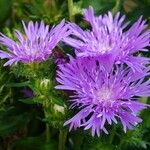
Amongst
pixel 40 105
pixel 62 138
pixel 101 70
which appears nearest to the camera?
pixel 101 70

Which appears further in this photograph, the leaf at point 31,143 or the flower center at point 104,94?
the leaf at point 31,143

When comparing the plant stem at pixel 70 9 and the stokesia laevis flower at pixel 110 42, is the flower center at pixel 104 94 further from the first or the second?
the plant stem at pixel 70 9

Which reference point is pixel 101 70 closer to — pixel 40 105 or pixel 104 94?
pixel 104 94

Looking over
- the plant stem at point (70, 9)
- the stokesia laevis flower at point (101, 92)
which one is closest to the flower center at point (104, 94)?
the stokesia laevis flower at point (101, 92)

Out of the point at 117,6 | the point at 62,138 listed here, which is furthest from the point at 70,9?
the point at 62,138

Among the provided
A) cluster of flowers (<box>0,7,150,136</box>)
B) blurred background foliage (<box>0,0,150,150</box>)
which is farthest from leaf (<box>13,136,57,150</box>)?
cluster of flowers (<box>0,7,150,136</box>)

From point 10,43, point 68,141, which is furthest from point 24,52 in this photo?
point 68,141

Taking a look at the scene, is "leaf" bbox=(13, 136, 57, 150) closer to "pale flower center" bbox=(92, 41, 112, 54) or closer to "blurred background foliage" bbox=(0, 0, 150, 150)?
"blurred background foliage" bbox=(0, 0, 150, 150)
